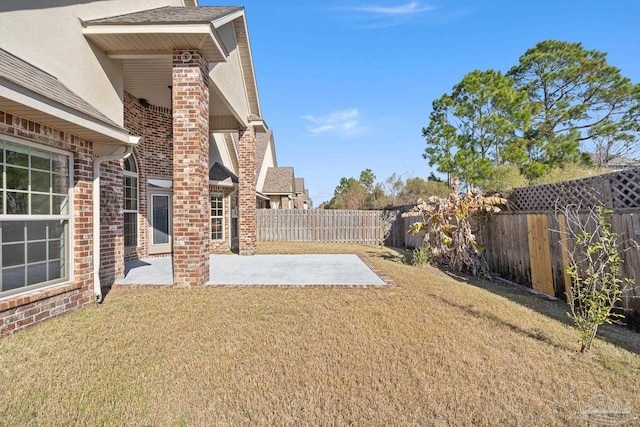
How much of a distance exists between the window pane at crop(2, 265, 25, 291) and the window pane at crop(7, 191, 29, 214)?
75cm

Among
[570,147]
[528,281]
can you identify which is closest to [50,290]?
[528,281]

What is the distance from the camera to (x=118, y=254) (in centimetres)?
660

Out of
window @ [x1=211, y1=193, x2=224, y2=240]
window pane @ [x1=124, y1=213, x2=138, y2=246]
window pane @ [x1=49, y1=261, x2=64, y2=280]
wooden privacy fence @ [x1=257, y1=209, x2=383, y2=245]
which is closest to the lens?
window pane @ [x1=49, y1=261, x2=64, y2=280]

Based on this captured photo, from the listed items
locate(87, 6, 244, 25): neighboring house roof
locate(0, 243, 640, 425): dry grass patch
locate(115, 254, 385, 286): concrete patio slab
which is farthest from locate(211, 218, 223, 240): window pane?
locate(87, 6, 244, 25): neighboring house roof

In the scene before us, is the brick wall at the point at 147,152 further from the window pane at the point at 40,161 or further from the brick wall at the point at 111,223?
the window pane at the point at 40,161

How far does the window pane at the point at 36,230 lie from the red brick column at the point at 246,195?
6.20 metres

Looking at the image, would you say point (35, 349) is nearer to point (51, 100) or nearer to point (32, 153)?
point (32, 153)

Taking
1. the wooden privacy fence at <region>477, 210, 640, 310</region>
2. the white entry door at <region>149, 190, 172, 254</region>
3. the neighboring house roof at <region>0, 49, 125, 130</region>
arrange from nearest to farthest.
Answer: the neighboring house roof at <region>0, 49, 125, 130</region>
the wooden privacy fence at <region>477, 210, 640, 310</region>
the white entry door at <region>149, 190, 172, 254</region>

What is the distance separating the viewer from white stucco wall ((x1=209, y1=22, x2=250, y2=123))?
744cm

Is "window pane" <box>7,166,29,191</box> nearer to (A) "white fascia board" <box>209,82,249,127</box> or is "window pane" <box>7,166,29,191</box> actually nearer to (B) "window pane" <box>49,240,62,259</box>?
(B) "window pane" <box>49,240,62,259</box>

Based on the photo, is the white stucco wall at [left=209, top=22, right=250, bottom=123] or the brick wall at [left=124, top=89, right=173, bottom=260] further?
the brick wall at [left=124, top=89, right=173, bottom=260]

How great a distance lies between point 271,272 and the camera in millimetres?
7434

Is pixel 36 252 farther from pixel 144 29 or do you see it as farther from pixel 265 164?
pixel 265 164

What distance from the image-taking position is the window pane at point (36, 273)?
13.8 feet
